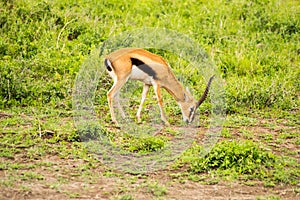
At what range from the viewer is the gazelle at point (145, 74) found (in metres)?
6.64

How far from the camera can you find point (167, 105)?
7809 millimetres

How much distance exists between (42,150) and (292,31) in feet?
18.2

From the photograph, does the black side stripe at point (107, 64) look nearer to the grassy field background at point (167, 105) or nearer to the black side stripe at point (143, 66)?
the black side stripe at point (143, 66)

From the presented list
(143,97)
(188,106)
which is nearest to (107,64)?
(143,97)

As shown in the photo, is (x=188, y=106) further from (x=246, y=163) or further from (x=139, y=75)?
(x=246, y=163)

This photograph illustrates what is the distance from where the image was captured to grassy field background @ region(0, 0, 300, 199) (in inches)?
212

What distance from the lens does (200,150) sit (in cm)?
626

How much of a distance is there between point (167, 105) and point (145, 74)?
1.13m

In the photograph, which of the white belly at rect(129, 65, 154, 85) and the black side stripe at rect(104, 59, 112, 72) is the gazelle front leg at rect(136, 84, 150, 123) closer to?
the white belly at rect(129, 65, 154, 85)

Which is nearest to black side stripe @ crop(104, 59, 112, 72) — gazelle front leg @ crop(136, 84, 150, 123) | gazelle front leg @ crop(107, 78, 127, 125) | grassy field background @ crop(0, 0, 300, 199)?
gazelle front leg @ crop(107, 78, 127, 125)

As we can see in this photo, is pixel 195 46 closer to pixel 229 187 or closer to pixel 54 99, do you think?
pixel 54 99

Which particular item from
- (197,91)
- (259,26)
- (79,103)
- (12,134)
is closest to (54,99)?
(79,103)

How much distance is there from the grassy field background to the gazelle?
0.38 meters

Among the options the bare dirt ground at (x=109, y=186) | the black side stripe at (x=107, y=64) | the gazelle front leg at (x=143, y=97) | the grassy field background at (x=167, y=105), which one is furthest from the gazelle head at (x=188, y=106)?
the bare dirt ground at (x=109, y=186)
